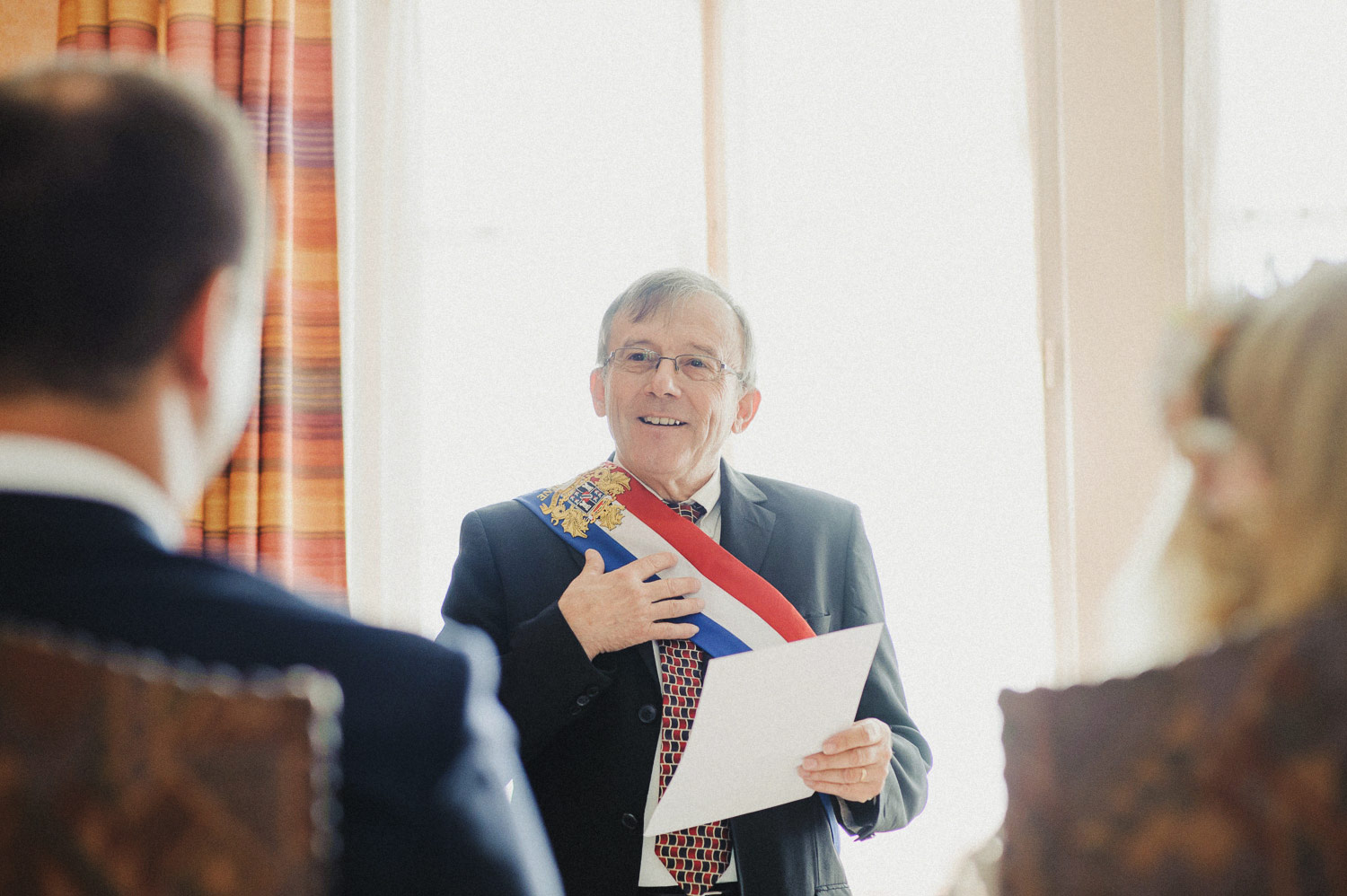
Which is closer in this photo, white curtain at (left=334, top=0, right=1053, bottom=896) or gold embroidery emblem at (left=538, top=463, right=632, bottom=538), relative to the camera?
gold embroidery emblem at (left=538, top=463, right=632, bottom=538)

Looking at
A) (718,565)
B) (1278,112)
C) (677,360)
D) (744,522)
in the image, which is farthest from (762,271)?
(1278,112)

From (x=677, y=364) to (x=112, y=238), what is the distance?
4.08 ft

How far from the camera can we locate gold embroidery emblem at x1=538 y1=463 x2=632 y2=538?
1.75 m

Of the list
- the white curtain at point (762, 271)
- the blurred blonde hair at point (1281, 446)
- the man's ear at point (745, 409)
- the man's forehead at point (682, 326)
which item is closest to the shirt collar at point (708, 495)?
the man's ear at point (745, 409)

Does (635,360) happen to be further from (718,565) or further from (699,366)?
(718,565)

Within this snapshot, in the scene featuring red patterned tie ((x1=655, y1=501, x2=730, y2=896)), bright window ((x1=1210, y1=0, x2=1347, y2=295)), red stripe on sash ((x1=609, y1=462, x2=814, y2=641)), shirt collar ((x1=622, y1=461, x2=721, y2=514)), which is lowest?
red patterned tie ((x1=655, y1=501, x2=730, y2=896))

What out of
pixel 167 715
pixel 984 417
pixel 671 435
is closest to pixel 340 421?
pixel 671 435

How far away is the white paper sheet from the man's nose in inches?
22.2

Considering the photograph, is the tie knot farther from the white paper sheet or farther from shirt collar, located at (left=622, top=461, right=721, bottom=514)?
the white paper sheet

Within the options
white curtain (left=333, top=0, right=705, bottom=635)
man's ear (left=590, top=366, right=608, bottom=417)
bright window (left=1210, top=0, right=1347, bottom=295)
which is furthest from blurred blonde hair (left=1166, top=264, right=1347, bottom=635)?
bright window (left=1210, top=0, right=1347, bottom=295)

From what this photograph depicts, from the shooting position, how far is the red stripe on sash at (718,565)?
5.43 feet

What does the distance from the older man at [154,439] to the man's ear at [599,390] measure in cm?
119

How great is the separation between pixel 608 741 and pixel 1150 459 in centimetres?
179

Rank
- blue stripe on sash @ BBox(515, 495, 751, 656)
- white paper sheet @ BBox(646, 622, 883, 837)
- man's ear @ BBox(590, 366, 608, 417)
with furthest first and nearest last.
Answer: man's ear @ BBox(590, 366, 608, 417)
blue stripe on sash @ BBox(515, 495, 751, 656)
white paper sheet @ BBox(646, 622, 883, 837)
